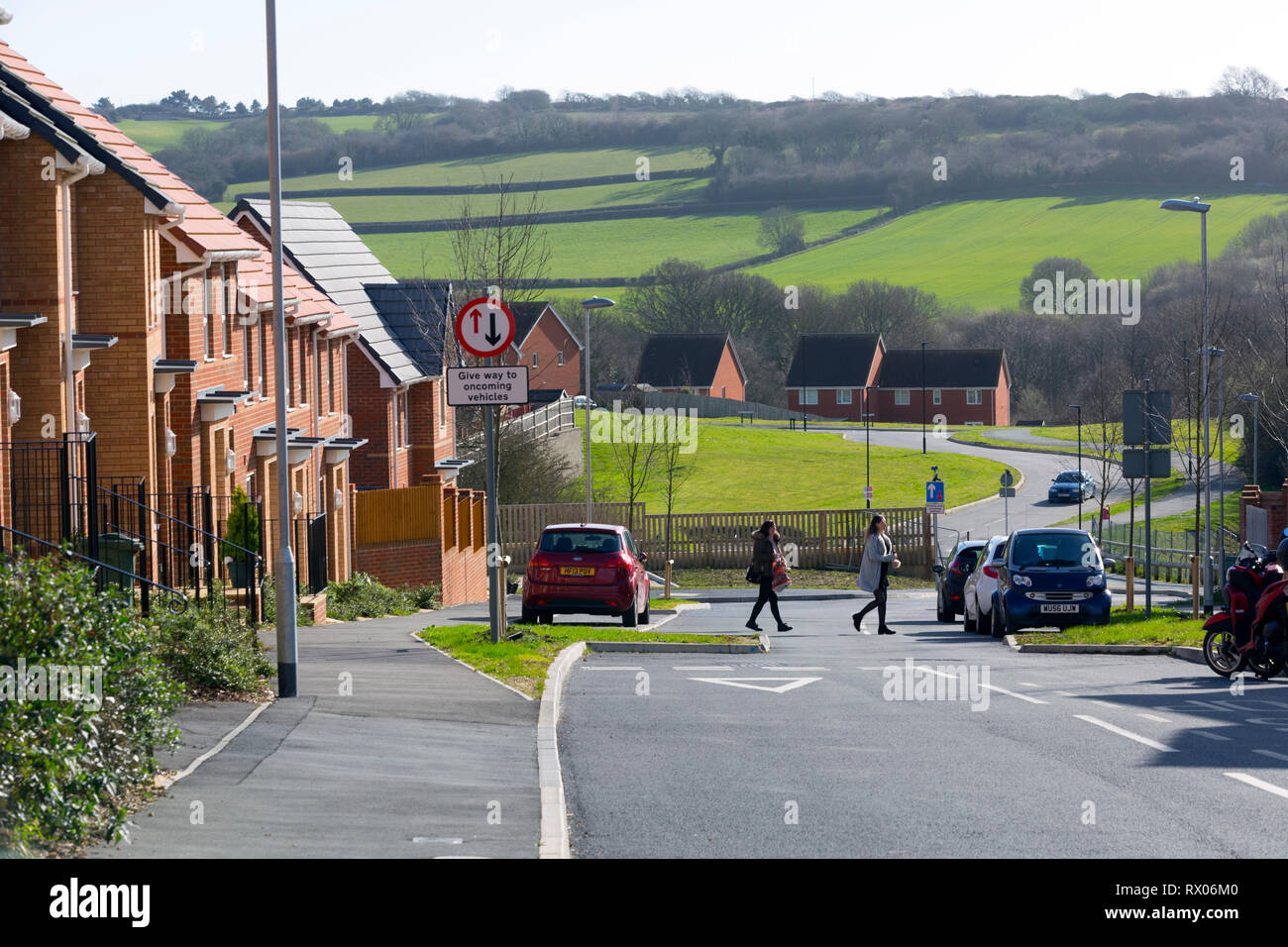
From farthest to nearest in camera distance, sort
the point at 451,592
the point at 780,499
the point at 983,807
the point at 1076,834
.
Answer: the point at 780,499, the point at 451,592, the point at 983,807, the point at 1076,834

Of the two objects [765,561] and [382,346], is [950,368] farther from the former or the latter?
[765,561]

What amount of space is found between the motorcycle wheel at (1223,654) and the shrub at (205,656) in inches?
405

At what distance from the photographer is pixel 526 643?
59.6 feet

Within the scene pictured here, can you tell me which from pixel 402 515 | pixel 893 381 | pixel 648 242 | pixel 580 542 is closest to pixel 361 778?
pixel 580 542

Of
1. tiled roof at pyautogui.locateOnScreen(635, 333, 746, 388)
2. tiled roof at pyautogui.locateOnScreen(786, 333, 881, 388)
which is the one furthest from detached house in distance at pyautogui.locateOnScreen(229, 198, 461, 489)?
tiled roof at pyautogui.locateOnScreen(786, 333, 881, 388)

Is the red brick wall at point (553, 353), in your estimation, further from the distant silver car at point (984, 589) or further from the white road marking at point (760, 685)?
the white road marking at point (760, 685)

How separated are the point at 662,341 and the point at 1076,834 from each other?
11389 cm

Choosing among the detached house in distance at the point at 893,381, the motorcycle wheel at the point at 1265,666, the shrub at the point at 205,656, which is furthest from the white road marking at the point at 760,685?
the detached house in distance at the point at 893,381

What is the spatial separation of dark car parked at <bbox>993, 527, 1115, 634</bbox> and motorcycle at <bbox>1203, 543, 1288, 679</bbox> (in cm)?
573

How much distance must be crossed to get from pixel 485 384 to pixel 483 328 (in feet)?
2.89

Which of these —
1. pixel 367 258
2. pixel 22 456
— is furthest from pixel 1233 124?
pixel 22 456

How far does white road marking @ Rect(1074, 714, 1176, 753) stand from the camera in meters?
12.0

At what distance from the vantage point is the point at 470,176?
135500 mm
